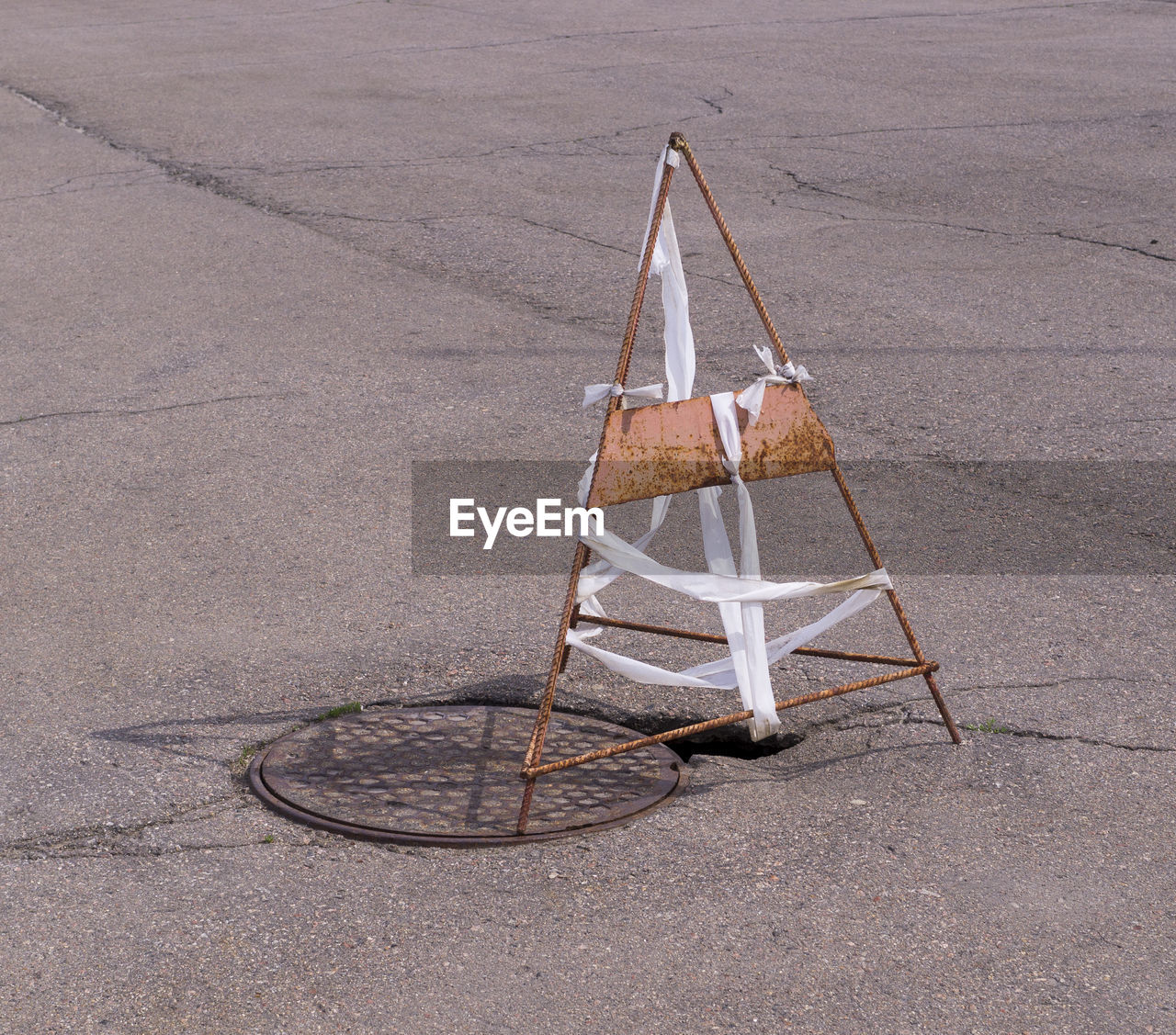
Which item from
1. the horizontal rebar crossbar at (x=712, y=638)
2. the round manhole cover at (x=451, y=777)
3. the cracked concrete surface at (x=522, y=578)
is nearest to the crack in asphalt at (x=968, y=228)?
the cracked concrete surface at (x=522, y=578)

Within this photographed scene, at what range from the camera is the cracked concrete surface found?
3219 millimetres

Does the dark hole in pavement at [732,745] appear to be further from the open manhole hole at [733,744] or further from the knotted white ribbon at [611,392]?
the knotted white ribbon at [611,392]

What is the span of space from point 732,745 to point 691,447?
97 cm

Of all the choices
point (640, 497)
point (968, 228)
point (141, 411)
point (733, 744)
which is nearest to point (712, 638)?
point (733, 744)

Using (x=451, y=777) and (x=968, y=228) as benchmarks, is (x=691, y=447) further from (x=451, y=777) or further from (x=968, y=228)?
(x=968, y=228)

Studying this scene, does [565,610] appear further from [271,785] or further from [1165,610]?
[1165,610]

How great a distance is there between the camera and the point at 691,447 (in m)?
3.81

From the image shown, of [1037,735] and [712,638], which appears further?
[712,638]

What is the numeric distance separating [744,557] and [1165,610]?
184 cm

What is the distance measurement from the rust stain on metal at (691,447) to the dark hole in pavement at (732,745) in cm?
83

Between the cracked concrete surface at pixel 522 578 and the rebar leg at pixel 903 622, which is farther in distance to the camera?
the rebar leg at pixel 903 622

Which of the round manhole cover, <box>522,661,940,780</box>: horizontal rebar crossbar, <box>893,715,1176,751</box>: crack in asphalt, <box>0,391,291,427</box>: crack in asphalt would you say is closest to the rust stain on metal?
<box>522,661,940,780</box>: horizontal rebar crossbar

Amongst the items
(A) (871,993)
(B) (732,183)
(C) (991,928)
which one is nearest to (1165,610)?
(C) (991,928)

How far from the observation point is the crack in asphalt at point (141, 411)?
6734 mm
